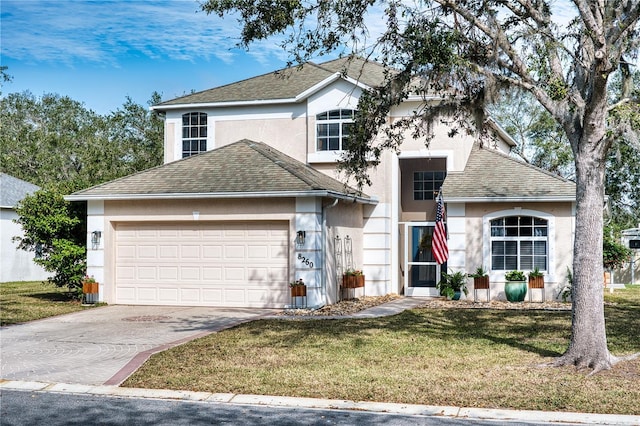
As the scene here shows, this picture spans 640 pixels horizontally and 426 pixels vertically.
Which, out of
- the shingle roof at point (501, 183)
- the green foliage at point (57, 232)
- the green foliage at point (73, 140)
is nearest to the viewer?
the green foliage at point (57, 232)

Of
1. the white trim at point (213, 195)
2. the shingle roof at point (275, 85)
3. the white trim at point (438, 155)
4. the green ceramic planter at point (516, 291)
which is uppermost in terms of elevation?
the shingle roof at point (275, 85)

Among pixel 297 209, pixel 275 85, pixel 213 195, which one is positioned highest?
pixel 275 85

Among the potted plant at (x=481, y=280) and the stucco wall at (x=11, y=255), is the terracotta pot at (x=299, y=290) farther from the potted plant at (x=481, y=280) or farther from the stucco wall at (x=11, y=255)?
the stucco wall at (x=11, y=255)

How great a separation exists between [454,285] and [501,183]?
10.9 ft

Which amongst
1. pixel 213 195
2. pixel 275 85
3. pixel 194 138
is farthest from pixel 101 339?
pixel 275 85

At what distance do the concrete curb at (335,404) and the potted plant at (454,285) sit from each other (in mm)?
12365

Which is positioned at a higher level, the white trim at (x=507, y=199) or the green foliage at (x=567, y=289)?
the white trim at (x=507, y=199)

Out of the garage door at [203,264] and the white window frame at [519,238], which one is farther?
the white window frame at [519,238]

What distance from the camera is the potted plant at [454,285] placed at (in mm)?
20266

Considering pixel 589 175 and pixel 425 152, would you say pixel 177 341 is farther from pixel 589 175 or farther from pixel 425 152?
pixel 425 152

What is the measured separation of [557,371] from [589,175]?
2857 millimetres

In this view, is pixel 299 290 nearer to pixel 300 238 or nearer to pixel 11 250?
pixel 300 238

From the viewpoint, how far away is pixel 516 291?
779 inches

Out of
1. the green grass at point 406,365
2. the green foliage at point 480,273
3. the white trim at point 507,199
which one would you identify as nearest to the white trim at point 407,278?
the green foliage at point 480,273
